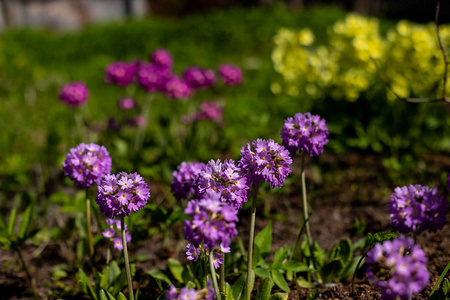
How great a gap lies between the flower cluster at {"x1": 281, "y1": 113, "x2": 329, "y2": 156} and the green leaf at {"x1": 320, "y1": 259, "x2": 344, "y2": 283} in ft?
2.13

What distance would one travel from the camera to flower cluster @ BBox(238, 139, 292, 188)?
167cm

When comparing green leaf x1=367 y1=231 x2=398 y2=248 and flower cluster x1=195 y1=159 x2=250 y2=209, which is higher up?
flower cluster x1=195 y1=159 x2=250 y2=209

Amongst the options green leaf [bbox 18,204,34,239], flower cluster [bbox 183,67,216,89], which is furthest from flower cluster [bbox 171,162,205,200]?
flower cluster [bbox 183,67,216,89]

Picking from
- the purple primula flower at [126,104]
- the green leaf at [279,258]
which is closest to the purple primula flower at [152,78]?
the purple primula flower at [126,104]

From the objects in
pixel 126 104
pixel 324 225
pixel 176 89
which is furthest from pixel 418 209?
pixel 126 104

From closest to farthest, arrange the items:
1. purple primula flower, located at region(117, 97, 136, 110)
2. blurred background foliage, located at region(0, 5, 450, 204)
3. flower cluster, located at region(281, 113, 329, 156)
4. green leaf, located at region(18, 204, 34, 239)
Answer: flower cluster, located at region(281, 113, 329, 156), green leaf, located at region(18, 204, 34, 239), blurred background foliage, located at region(0, 5, 450, 204), purple primula flower, located at region(117, 97, 136, 110)

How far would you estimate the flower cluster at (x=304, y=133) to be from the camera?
1918mm

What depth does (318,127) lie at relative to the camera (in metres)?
1.93

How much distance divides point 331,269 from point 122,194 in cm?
117

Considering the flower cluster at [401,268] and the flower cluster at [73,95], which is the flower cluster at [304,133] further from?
the flower cluster at [73,95]

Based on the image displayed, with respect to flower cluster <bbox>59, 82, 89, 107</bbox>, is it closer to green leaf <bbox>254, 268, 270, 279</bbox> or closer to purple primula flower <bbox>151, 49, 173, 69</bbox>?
purple primula flower <bbox>151, 49, 173, 69</bbox>

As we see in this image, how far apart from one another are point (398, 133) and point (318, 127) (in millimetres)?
2337

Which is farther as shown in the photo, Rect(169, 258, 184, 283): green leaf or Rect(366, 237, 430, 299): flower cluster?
Rect(169, 258, 184, 283): green leaf

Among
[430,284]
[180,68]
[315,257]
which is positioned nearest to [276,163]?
[315,257]
